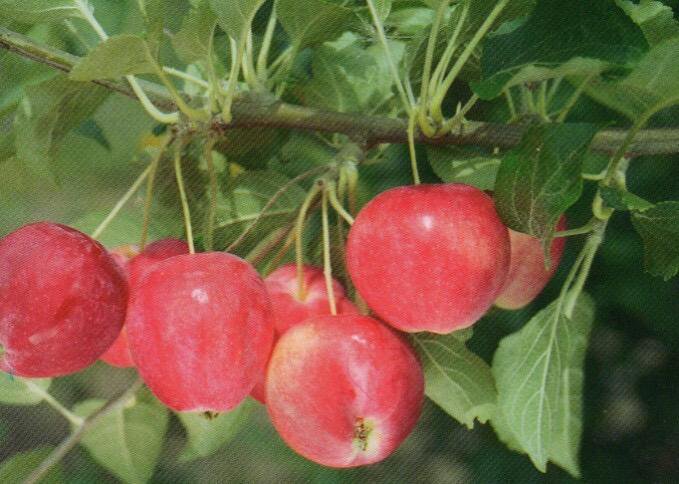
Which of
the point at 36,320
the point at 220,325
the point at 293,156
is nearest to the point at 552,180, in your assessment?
the point at 220,325

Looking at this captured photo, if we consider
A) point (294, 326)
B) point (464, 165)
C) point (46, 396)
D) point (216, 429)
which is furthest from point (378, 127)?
point (46, 396)

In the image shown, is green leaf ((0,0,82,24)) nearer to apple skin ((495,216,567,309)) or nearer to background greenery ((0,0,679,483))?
background greenery ((0,0,679,483))

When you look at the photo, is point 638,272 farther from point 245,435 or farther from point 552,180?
point 245,435

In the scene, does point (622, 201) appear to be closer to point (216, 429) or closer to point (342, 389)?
point (342, 389)

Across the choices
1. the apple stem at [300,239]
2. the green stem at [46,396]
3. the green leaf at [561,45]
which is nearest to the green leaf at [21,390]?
the green stem at [46,396]

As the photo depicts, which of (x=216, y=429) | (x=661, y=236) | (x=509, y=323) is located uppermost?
(x=661, y=236)
